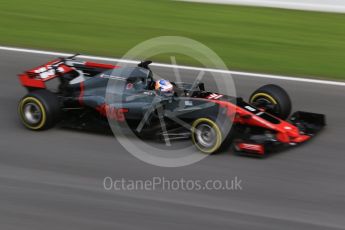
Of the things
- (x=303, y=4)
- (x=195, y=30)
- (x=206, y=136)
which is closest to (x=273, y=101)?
(x=206, y=136)

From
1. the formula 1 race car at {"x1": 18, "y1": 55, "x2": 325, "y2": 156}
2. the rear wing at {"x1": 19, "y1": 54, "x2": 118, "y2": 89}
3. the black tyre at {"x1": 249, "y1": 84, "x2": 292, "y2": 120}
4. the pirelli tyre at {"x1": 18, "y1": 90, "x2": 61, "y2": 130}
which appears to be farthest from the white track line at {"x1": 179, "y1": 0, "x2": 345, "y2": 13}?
the pirelli tyre at {"x1": 18, "y1": 90, "x2": 61, "y2": 130}

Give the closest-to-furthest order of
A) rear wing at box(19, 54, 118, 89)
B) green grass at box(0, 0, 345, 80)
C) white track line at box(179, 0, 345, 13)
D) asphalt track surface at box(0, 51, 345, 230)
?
asphalt track surface at box(0, 51, 345, 230) < rear wing at box(19, 54, 118, 89) < green grass at box(0, 0, 345, 80) < white track line at box(179, 0, 345, 13)

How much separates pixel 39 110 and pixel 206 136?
2.44 m

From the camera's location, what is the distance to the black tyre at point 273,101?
32.8ft

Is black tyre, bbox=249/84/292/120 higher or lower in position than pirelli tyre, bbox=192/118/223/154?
higher

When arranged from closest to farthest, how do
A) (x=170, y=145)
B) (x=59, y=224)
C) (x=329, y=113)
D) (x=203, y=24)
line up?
(x=59, y=224)
(x=170, y=145)
(x=329, y=113)
(x=203, y=24)

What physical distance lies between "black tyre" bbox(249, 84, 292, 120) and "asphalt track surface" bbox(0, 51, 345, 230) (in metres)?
0.64

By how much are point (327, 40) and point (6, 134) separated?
7.15 meters

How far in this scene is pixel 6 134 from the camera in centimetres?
1010

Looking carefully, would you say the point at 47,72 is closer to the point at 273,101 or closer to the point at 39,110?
the point at 39,110

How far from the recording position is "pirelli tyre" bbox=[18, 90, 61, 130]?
9812mm

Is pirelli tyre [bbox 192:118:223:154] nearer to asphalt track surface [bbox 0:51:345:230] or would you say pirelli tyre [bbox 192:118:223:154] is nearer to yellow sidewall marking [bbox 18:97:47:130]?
asphalt track surface [bbox 0:51:345:230]

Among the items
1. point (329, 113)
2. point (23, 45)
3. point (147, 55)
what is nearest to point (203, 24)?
point (147, 55)

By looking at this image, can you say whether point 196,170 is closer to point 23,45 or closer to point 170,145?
point 170,145
